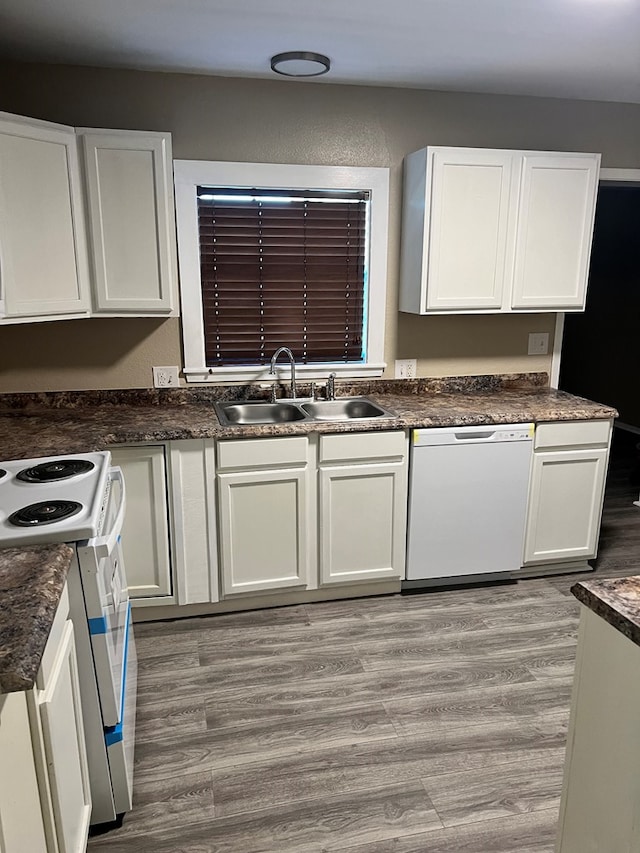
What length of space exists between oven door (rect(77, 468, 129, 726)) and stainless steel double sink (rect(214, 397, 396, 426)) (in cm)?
127

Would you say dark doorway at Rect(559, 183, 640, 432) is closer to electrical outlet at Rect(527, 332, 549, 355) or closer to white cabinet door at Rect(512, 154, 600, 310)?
electrical outlet at Rect(527, 332, 549, 355)

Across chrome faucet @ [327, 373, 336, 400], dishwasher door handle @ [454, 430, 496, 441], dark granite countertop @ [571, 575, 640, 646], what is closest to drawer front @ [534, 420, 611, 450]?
dishwasher door handle @ [454, 430, 496, 441]

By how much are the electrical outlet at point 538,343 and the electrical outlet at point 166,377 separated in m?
2.00

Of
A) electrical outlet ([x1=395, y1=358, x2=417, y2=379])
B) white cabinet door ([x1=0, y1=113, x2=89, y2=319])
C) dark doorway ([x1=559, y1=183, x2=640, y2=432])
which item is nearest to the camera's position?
white cabinet door ([x1=0, y1=113, x2=89, y2=319])

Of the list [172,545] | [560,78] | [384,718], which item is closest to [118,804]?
[384,718]

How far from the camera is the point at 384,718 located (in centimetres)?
234

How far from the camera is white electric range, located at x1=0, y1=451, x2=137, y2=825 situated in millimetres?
1678

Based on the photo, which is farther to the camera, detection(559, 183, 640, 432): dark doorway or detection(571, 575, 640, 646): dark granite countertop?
detection(559, 183, 640, 432): dark doorway

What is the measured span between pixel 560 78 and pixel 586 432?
1.70 metres

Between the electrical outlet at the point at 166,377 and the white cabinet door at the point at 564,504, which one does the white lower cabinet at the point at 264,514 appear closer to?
the electrical outlet at the point at 166,377

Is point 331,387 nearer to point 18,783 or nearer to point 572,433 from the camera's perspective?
point 572,433

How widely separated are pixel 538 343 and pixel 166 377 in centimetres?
210

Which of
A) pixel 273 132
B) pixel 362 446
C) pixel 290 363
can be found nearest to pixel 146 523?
pixel 362 446

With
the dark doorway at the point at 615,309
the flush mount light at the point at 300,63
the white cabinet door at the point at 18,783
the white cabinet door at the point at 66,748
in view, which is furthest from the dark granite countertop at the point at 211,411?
the dark doorway at the point at 615,309
